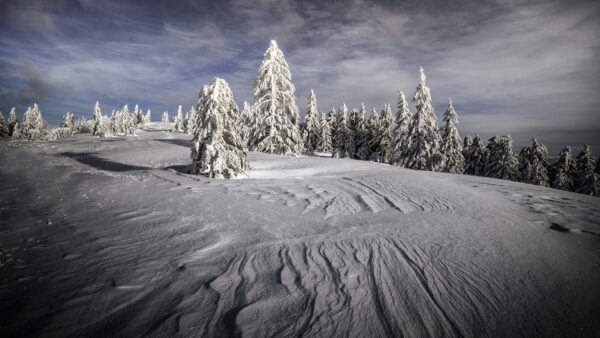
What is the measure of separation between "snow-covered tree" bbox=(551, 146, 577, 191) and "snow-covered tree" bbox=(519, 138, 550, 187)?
1.07 m

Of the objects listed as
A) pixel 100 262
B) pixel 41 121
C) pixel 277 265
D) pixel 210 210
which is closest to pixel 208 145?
pixel 210 210

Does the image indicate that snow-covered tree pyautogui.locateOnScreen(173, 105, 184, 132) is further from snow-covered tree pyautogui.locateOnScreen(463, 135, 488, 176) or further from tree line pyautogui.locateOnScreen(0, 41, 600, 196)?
snow-covered tree pyautogui.locateOnScreen(463, 135, 488, 176)

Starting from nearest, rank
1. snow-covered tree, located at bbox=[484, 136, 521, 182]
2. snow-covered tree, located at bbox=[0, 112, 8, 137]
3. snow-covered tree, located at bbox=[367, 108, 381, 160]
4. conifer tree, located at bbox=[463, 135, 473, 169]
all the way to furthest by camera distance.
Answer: snow-covered tree, located at bbox=[484, 136, 521, 182] → snow-covered tree, located at bbox=[367, 108, 381, 160] → conifer tree, located at bbox=[463, 135, 473, 169] → snow-covered tree, located at bbox=[0, 112, 8, 137]

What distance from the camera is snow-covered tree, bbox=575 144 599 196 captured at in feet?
97.4

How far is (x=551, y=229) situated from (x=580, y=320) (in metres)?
2.45

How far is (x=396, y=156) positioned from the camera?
93.1 ft

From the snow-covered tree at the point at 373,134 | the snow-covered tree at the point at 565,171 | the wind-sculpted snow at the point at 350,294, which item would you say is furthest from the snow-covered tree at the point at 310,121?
the wind-sculpted snow at the point at 350,294

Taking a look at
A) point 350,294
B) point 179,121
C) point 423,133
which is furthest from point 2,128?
point 350,294

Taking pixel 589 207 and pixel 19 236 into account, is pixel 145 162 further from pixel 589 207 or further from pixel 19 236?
pixel 589 207

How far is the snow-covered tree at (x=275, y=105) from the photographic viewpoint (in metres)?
20.8

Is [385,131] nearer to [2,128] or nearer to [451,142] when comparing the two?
[451,142]

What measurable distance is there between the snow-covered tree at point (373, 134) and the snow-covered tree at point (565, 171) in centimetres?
2224

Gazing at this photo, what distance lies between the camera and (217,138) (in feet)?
33.6

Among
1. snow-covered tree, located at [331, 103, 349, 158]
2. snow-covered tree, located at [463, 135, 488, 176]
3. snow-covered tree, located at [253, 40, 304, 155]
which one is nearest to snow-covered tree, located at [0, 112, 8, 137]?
snow-covered tree, located at [253, 40, 304, 155]
